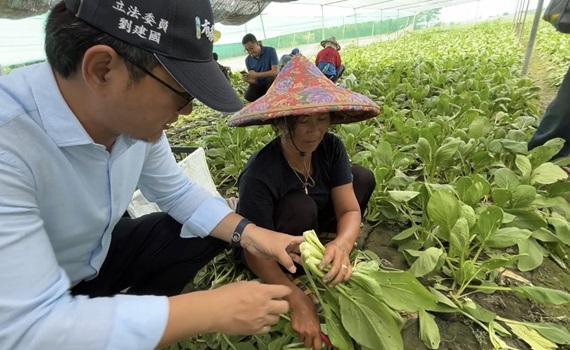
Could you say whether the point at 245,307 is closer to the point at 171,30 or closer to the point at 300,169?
the point at 171,30

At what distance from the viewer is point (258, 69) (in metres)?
5.61

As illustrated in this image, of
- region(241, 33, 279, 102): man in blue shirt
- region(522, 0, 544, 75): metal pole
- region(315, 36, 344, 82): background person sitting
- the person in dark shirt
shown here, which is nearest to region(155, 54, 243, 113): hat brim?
the person in dark shirt

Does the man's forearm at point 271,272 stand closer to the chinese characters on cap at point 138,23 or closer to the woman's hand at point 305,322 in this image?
the woman's hand at point 305,322

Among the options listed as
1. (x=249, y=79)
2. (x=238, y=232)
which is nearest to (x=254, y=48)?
(x=249, y=79)

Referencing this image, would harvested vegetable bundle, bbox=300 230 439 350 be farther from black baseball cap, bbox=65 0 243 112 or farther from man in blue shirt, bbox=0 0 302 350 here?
black baseball cap, bbox=65 0 243 112

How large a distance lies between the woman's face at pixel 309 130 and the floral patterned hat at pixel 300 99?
5cm

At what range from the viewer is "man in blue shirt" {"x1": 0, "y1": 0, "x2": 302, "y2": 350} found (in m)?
0.64

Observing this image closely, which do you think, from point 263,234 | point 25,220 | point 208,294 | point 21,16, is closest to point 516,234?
point 263,234

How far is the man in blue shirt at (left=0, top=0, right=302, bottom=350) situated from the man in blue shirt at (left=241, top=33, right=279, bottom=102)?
4.60 m

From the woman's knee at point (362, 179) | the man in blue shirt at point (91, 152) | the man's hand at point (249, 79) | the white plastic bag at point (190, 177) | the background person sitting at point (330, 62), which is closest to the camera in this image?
the man in blue shirt at point (91, 152)

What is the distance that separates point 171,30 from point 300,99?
608 millimetres

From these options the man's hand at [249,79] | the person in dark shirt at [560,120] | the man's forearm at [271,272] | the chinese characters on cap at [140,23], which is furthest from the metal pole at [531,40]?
the chinese characters on cap at [140,23]

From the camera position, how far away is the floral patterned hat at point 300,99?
121 cm

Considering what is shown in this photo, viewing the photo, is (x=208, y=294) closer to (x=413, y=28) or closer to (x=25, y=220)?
(x=25, y=220)
